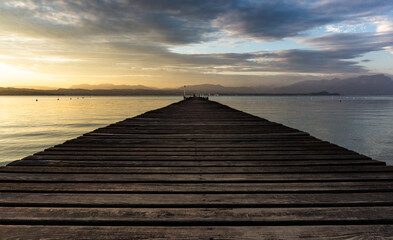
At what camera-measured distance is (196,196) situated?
267 cm

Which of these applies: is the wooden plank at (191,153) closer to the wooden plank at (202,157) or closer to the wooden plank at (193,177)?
the wooden plank at (202,157)

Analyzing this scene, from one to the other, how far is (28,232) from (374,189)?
11.2ft

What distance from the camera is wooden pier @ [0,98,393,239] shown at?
2055mm

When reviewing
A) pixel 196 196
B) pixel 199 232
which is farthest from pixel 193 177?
pixel 199 232

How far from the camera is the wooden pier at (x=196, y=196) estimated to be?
2055mm

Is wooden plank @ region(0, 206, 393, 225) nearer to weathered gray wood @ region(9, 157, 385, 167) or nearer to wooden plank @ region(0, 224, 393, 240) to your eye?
wooden plank @ region(0, 224, 393, 240)

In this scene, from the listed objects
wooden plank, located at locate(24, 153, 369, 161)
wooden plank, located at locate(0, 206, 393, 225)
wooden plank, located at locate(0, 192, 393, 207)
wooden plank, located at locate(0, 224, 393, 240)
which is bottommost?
wooden plank, located at locate(0, 224, 393, 240)

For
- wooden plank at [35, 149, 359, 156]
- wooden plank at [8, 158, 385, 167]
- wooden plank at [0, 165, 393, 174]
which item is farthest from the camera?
wooden plank at [35, 149, 359, 156]

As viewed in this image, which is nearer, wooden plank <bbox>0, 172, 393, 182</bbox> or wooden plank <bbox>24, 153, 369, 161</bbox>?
wooden plank <bbox>0, 172, 393, 182</bbox>

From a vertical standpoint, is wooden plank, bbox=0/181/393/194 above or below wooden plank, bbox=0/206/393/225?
above

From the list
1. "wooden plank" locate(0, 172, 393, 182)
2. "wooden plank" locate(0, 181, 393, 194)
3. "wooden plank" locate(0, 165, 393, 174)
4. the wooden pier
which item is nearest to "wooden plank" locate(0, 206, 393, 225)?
the wooden pier

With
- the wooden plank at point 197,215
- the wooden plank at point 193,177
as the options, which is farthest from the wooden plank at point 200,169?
the wooden plank at point 197,215

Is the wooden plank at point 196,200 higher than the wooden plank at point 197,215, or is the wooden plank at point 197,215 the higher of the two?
the wooden plank at point 196,200

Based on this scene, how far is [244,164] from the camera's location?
3.93 meters
